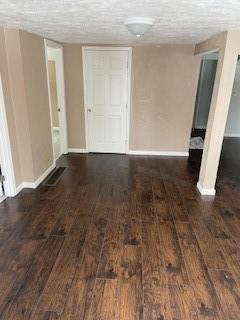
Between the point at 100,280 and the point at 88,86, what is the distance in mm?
3691

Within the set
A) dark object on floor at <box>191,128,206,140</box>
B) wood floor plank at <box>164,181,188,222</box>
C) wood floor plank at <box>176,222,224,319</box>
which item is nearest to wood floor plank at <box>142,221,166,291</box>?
wood floor plank at <box>176,222,224,319</box>

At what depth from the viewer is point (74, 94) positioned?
477cm

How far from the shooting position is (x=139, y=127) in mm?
4910

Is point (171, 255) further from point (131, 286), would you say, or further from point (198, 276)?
point (131, 286)

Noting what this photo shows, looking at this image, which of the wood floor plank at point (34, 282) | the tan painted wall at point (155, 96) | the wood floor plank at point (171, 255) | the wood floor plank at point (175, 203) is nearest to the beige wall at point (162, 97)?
the tan painted wall at point (155, 96)

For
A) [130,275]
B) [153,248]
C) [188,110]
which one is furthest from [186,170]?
[130,275]

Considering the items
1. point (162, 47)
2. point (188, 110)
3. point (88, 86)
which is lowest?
point (188, 110)

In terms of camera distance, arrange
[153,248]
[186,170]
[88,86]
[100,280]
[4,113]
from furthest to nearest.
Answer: [88,86] < [186,170] < [4,113] < [153,248] < [100,280]

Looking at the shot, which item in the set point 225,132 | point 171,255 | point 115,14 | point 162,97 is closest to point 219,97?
point 115,14

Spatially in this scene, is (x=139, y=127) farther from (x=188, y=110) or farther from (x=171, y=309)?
(x=171, y=309)

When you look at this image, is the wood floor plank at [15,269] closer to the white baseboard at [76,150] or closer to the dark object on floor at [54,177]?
the dark object on floor at [54,177]

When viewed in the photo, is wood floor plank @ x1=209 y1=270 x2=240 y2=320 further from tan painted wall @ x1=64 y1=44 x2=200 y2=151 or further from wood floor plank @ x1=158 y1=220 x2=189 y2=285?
tan painted wall @ x1=64 y1=44 x2=200 y2=151

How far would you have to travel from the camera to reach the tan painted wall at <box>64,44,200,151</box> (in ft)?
14.6

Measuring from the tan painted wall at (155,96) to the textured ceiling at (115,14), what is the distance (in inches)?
62.3
